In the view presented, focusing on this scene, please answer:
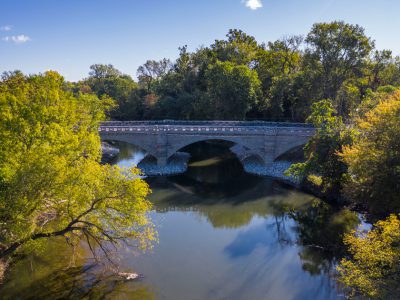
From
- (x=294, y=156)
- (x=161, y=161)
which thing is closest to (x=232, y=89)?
(x=294, y=156)

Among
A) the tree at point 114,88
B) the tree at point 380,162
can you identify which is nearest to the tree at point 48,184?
the tree at point 380,162

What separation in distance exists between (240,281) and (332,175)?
19251 mm

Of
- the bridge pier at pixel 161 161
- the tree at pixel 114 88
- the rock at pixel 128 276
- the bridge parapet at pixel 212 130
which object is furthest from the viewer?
the tree at pixel 114 88

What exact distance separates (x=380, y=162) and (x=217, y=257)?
1608 cm

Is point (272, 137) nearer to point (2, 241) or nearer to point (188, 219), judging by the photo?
point (188, 219)

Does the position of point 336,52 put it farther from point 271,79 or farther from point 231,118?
point 231,118

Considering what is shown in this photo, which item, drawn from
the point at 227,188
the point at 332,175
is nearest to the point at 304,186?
the point at 332,175

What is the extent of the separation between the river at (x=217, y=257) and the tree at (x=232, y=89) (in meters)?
25.7

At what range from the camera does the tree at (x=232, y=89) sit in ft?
206

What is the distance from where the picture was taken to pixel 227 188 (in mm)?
46531

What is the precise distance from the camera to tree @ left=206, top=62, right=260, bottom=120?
62.9 meters

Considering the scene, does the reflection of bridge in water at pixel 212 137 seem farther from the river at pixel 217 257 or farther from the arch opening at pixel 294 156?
the river at pixel 217 257

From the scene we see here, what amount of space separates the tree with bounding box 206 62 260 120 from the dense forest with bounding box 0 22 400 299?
0.21 metres

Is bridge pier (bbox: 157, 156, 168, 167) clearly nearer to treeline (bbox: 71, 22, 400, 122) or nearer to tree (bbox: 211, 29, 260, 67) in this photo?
treeline (bbox: 71, 22, 400, 122)
